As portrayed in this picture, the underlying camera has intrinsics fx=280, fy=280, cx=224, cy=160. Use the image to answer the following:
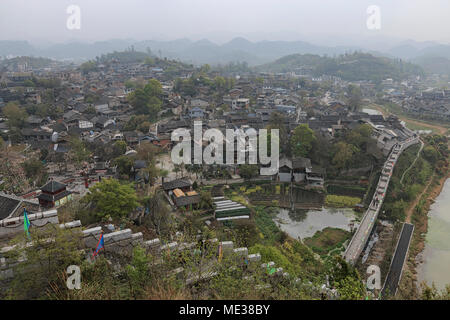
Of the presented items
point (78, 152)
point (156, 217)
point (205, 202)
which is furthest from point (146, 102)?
point (156, 217)

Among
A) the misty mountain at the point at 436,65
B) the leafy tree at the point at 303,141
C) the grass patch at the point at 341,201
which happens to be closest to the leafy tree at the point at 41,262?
the grass patch at the point at 341,201

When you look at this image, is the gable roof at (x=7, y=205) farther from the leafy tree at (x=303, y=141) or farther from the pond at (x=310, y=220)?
the leafy tree at (x=303, y=141)

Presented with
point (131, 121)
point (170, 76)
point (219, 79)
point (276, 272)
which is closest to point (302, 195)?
point (276, 272)

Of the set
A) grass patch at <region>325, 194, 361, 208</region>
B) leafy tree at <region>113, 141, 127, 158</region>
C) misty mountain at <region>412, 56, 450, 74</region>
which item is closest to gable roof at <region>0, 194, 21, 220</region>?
leafy tree at <region>113, 141, 127, 158</region>

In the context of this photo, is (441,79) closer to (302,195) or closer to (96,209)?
(302,195)

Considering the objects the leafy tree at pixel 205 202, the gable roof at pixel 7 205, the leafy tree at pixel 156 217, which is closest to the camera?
the leafy tree at pixel 156 217

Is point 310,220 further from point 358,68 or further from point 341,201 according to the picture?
point 358,68
